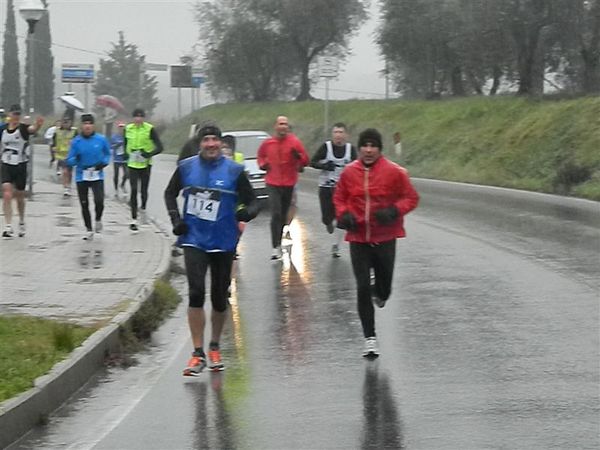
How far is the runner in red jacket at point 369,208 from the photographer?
9.95m

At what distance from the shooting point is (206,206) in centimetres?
940

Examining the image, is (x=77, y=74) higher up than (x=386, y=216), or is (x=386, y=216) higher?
(x=77, y=74)

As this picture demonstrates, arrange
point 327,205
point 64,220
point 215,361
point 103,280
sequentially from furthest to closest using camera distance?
point 64,220 < point 327,205 < point 103,280 < point 215,361

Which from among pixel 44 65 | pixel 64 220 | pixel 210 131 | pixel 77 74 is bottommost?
pixel 64 220

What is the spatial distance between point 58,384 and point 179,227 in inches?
63.3

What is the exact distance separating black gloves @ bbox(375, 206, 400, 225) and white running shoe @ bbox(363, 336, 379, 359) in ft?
2.98

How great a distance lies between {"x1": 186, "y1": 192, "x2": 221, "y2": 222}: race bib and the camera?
939 centimetres

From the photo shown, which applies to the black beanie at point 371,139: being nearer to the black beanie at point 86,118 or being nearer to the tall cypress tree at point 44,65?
the black beanie at point 86,118

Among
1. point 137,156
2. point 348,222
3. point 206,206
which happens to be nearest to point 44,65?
point 137,156

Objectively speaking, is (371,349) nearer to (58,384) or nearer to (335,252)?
(58,384)

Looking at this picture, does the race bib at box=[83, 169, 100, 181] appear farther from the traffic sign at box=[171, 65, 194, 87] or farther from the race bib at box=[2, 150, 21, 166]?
the traffic sign at box=[171, 65, 194, 87]

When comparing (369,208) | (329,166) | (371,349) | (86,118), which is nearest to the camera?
(371,349)

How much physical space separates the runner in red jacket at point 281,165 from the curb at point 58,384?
4880 millimetres

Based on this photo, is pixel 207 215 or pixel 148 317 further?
pixel 148 317
